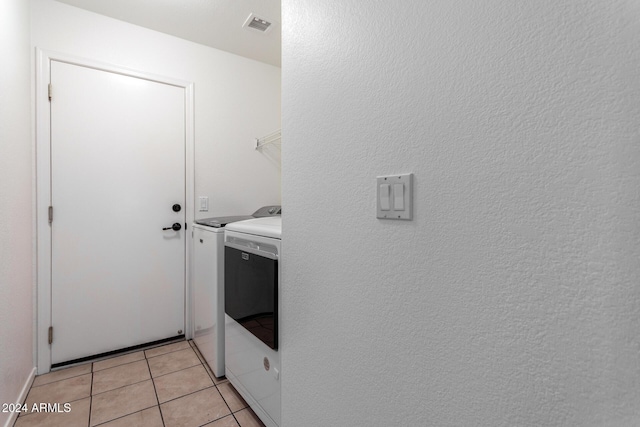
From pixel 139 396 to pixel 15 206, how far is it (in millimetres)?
1213

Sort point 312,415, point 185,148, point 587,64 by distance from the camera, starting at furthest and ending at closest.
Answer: point 185,148 → point 312,415 → point 587,64

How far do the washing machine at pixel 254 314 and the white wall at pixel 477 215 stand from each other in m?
0.28

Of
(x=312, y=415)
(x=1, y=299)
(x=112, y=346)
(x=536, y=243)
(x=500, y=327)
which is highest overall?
(x=536, y=243)

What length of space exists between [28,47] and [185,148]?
103cm

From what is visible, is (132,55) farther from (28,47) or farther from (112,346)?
(112,346)

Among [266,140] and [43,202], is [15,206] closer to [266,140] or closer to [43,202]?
[43,202]

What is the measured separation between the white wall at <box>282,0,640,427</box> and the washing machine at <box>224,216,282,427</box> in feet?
0.93

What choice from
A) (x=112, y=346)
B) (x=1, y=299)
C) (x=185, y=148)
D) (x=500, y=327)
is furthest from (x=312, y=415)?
(x=185, y=148)

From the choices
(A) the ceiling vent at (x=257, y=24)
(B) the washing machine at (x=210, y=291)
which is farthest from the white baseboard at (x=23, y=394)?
(A) the ceiling vent at (x=257, y=24)

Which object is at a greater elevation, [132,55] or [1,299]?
[132,55]

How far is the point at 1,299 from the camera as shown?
1270 millimetres

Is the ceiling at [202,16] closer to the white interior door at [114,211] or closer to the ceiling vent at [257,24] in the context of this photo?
the ceiling vent at [257,24]

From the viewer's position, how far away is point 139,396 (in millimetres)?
1615

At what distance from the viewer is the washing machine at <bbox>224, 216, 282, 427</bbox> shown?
1221mm
